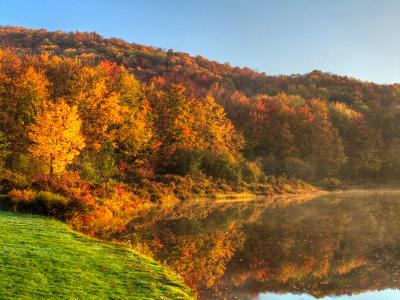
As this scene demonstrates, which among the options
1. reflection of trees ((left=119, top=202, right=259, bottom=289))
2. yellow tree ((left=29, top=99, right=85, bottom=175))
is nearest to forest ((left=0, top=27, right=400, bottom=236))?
yellow tree ((left=29, top=99, right=85, bottom=175))

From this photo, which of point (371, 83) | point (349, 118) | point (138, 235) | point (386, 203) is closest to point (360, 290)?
point (138, 235)

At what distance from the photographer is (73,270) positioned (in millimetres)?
13469

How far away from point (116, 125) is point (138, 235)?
29.1 m

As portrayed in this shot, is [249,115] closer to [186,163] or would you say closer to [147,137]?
[186,163]

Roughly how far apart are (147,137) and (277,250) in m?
33.9

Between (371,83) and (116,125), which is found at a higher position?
(371,83)

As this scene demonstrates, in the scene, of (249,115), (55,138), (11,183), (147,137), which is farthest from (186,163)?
(249,115)

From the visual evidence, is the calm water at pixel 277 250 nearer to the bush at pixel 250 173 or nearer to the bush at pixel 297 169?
the bush at pixel 250 173

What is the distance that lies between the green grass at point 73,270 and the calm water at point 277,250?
2.49m

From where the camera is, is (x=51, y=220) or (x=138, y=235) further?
(x=138, y=235)

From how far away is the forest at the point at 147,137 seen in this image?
3538 cm

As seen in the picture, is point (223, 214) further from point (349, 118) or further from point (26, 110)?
point (349, 118)

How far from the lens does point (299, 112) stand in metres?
88.1

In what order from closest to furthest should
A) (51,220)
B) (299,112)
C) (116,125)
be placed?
(51,220)
(116,125)
(299,112)
